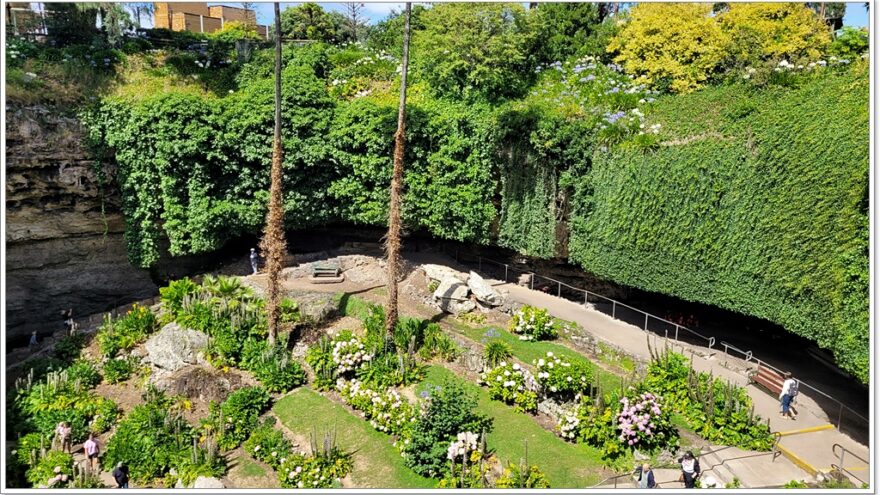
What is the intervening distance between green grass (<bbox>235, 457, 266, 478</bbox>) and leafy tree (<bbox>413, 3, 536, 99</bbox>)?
14.7 m

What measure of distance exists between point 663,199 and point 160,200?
664 inches

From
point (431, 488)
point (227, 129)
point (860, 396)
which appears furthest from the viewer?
point (227, 129)

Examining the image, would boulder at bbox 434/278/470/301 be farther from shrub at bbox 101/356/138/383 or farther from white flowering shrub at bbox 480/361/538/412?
shrub at bbox 101/356/138/383

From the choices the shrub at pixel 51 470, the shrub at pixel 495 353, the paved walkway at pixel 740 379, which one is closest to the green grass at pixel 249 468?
the shrub at pixel 51 470

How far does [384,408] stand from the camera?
632 inches

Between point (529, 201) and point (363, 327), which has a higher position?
point (529, 201)

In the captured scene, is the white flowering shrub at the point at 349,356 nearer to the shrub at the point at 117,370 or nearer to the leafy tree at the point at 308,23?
the shrub at the point at 117,370

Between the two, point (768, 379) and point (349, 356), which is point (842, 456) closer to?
point (768, 379)

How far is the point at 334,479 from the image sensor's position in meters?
14.3

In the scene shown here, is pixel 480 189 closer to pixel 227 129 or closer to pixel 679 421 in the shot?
pixel 227 129

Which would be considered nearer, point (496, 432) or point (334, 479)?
point (334, 479)

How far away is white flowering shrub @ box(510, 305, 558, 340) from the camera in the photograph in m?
18.6

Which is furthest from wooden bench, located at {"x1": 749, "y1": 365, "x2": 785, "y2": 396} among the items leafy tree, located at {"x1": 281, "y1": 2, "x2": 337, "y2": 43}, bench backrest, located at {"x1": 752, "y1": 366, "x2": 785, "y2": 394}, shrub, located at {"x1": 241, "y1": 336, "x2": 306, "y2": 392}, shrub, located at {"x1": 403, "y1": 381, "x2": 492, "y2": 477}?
leafy tree, located at {"x1": 281, "y1": 2, "x2": 337, "y2": 43}

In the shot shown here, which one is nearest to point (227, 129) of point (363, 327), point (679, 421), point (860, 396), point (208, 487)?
point (363, 327)
